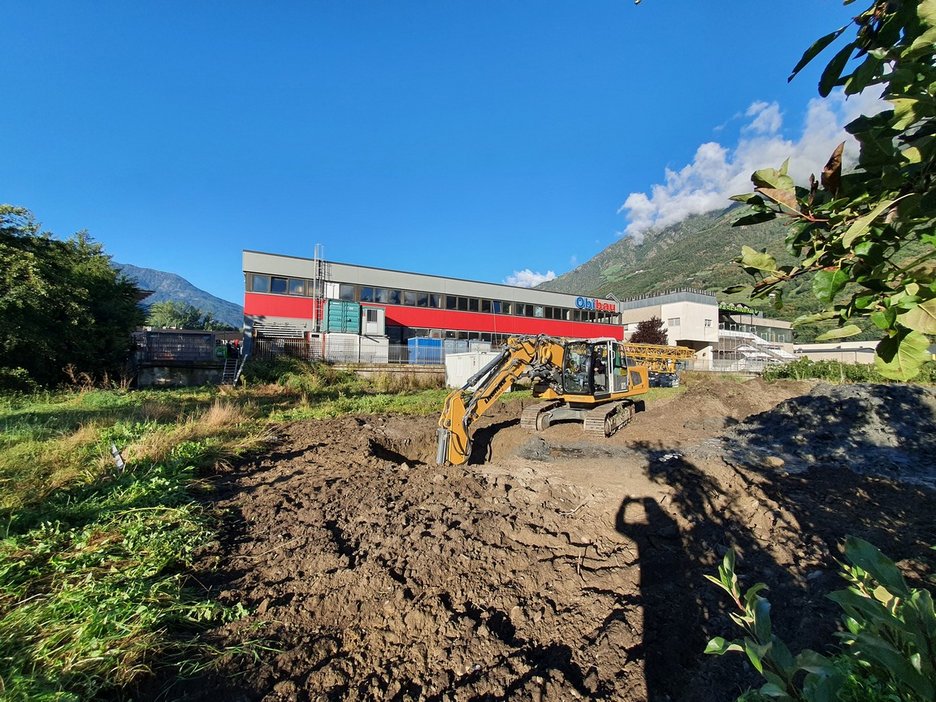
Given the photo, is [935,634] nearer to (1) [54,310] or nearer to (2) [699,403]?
(2) [699,403]

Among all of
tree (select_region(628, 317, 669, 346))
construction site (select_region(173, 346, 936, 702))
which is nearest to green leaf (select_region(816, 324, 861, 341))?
construction site (select_region(173, 346, 936, 702))

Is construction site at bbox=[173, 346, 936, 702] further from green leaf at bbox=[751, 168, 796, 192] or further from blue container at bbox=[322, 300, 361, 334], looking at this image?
blue container at bbox=[322, 300, 361, 334]

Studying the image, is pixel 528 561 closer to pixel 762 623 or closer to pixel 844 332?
pixel 762 623

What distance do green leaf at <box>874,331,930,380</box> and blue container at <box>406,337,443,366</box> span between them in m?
24.5

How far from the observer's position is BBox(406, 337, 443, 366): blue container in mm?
25547

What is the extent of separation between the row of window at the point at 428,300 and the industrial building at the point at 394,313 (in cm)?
6

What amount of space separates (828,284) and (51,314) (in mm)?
19594

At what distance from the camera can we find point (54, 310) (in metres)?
14.0

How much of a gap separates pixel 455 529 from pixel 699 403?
1245cm

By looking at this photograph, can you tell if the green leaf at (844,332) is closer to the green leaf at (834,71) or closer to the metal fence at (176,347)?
the green leaf at (834,71)

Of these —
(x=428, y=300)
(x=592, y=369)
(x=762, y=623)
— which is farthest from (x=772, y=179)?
(x=428, y=300)

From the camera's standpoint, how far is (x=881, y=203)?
83 centimetres

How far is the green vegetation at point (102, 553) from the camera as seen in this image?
2.58 metres

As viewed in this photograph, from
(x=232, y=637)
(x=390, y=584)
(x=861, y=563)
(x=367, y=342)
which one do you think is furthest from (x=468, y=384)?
(x=367, y=342)
